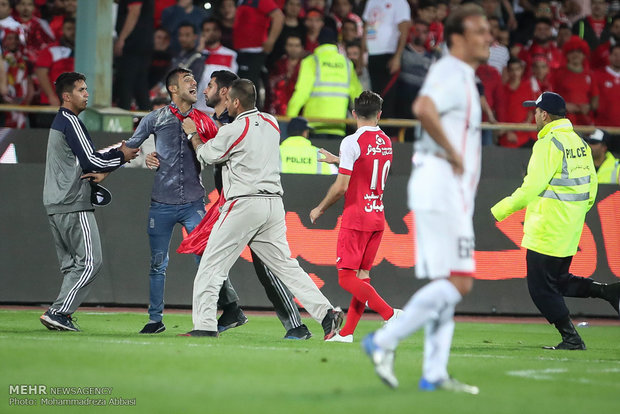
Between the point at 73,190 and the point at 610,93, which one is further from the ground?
the point at 610,93

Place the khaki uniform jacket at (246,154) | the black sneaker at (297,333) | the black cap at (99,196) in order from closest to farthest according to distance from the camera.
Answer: the khaki uniform jacket at (246,154), the black sneaker at (297,333), the black cap at (99,196)

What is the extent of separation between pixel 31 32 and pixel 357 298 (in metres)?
8.52

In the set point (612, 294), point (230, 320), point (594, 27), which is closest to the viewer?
point (612, 294)

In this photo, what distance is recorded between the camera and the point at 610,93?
57.0ft

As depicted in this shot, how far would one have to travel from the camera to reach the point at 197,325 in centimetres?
921

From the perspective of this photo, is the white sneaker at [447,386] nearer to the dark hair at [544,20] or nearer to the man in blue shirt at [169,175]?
the man in blue shirt at [169,175]

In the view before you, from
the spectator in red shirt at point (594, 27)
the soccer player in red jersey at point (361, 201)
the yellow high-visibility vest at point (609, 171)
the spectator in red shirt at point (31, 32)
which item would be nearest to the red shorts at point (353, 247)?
the soccer player in red jersey at point (361, 201)

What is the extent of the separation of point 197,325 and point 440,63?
4.00 meters

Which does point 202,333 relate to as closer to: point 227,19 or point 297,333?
point 297,333

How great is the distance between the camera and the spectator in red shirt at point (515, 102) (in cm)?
1708

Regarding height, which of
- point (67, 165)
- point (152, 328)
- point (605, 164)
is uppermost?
point (67, 165)

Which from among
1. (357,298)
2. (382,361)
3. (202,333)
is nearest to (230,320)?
(202,333)

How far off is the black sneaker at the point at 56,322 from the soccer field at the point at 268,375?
99 millimetres

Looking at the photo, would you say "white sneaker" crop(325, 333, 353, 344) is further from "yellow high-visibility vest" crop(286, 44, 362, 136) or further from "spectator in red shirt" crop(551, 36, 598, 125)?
"spectator in red shirt" crop(551, 36, 598, 125)
